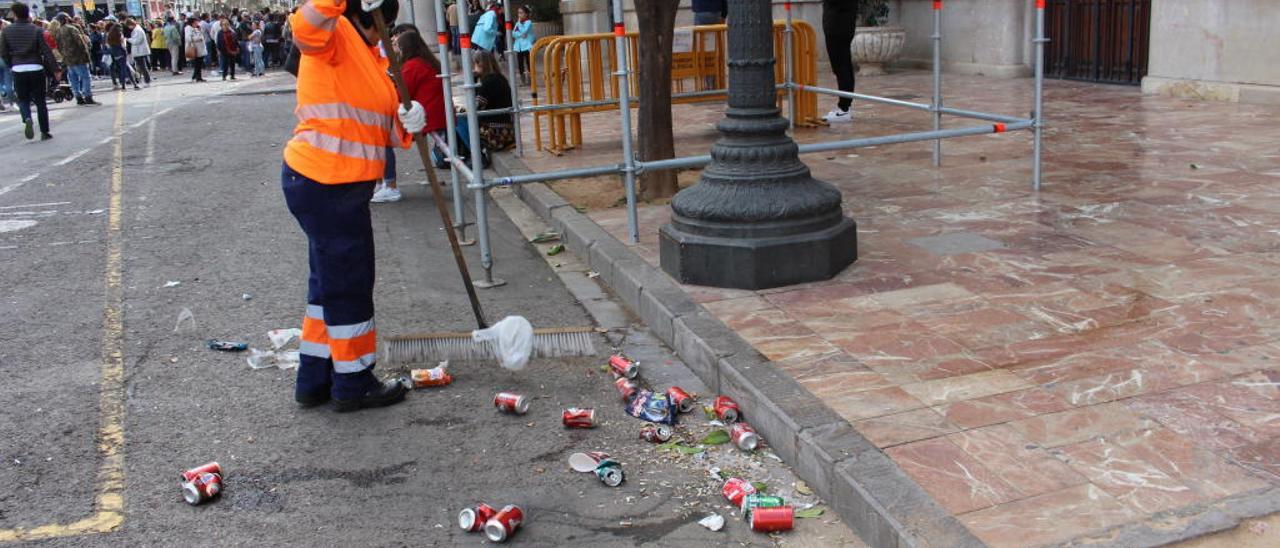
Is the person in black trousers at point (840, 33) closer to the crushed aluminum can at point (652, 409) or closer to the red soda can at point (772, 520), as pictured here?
the crushed aluminum can at point (652, 409)

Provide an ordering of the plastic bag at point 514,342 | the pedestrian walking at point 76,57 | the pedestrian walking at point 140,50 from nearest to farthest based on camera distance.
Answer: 1. the plastic bag at point 514,342
2. the pedestrian walking at point 76,57
3. the pedestrian walking at point 140,50

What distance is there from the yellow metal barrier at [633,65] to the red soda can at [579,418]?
6351 mm

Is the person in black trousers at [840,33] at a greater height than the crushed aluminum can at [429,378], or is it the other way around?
the person in black trousers at [840,33]

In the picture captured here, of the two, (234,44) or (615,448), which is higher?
(234,44)

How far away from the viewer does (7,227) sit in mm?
9344

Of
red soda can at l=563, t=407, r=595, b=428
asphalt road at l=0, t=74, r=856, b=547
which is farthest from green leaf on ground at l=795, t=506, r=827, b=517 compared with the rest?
red soda can at l=563, t=407, r=595, b=428

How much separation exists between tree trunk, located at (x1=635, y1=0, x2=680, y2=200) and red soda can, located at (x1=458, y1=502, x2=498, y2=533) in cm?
493

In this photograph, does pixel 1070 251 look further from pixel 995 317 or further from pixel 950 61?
pixel 950 61

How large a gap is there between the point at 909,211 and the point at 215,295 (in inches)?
174

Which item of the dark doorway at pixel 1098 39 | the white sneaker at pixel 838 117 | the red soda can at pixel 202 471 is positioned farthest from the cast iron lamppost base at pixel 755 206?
the dark doorway at pixel 1098 39

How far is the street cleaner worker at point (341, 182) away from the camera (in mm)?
4691

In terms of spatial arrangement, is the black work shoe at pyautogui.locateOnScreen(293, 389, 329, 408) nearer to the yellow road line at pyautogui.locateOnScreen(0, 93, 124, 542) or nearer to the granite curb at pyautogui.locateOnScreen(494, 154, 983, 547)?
the yellow road line at pyautogui.locateOnScreen(0, 93, 124, 542)

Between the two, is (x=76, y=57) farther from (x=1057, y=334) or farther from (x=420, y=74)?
(x=1057, y=334)

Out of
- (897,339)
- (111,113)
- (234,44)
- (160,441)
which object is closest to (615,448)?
(897,339)
